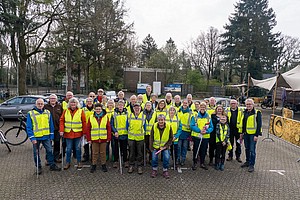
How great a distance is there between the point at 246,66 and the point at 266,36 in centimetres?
550

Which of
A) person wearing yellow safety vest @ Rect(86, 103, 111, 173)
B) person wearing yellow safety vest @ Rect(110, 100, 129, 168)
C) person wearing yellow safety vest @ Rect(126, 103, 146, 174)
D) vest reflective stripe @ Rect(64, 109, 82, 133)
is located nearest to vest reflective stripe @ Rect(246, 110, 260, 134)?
person wearing yellow safety vest @ Rect(126, 103, 146, 174)

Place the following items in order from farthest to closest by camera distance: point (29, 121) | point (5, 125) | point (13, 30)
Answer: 1. point (13, 30)
2. point (5, 125)
3. point (29, 121)

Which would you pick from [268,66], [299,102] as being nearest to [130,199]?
[299,102]

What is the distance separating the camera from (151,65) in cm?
4619

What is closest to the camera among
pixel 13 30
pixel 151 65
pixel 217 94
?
pixel 13 30

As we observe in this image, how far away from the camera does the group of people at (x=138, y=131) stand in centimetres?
580

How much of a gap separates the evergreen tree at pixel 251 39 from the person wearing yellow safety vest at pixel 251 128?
1355 inches

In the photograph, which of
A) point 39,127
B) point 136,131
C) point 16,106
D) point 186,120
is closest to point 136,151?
point 136,131

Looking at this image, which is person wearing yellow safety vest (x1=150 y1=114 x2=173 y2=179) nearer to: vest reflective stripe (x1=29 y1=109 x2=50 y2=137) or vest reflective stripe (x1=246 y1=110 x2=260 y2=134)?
vest reflective stripe (x1=246 y1=110 x2=260 y2=134)

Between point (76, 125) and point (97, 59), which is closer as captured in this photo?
point (76, 125)

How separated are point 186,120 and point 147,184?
6.74 feet

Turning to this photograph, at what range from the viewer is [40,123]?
226 inches

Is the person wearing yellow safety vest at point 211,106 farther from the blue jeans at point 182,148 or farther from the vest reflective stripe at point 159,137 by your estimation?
the vest reflective stripe at point 159,137

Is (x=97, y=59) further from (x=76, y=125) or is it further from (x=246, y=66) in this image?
(x=76, y=125)
